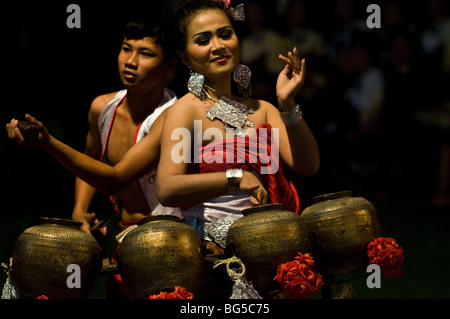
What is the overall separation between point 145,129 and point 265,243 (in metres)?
1.12

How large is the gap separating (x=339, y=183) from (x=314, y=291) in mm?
5044

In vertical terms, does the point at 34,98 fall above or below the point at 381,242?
above

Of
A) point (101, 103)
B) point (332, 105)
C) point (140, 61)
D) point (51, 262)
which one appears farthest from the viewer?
point (332, 105)

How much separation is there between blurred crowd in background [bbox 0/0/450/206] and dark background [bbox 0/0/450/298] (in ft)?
0.04

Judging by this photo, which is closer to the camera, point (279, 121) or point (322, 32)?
point (279, 121)

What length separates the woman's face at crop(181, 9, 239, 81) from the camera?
10.9ft

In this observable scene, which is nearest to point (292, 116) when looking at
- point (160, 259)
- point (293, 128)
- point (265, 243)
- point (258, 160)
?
point (293, 128)

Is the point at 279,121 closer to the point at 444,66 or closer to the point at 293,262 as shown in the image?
the point at 293,262

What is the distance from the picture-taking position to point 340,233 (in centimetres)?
320

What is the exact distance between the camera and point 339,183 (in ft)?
26.4

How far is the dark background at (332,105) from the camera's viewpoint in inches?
280

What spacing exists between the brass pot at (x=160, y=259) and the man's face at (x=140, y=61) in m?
0.96

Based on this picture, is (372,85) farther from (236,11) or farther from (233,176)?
(233,176)
